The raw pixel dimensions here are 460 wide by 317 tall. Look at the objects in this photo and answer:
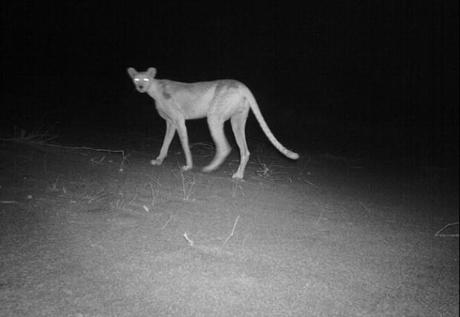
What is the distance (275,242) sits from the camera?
2.89 metres

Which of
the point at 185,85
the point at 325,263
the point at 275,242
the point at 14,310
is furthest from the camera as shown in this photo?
the point at 185,85

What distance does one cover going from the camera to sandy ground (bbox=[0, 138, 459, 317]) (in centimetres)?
195

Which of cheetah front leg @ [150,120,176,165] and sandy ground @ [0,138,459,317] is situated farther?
cheetah front leg @ [150,120,176,165]

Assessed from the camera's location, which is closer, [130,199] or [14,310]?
[14,310]

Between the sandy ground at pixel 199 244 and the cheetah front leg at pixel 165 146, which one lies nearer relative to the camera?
the sandy ground at pixel 199 244

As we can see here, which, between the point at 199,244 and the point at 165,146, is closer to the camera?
the point at 199,244

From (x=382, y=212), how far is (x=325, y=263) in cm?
189

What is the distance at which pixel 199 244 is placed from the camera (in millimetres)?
2684

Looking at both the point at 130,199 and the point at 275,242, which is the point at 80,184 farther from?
the point at 275,242

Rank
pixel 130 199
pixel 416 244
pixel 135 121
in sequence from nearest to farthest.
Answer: pixel 416 244
pixel 130 199
pixel 135 121

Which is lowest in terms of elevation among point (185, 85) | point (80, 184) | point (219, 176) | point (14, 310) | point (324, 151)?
point (324, 151)

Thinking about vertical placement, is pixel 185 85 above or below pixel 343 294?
above

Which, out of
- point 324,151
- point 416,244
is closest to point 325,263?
point 416,244

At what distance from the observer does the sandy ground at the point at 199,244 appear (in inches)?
76.7
